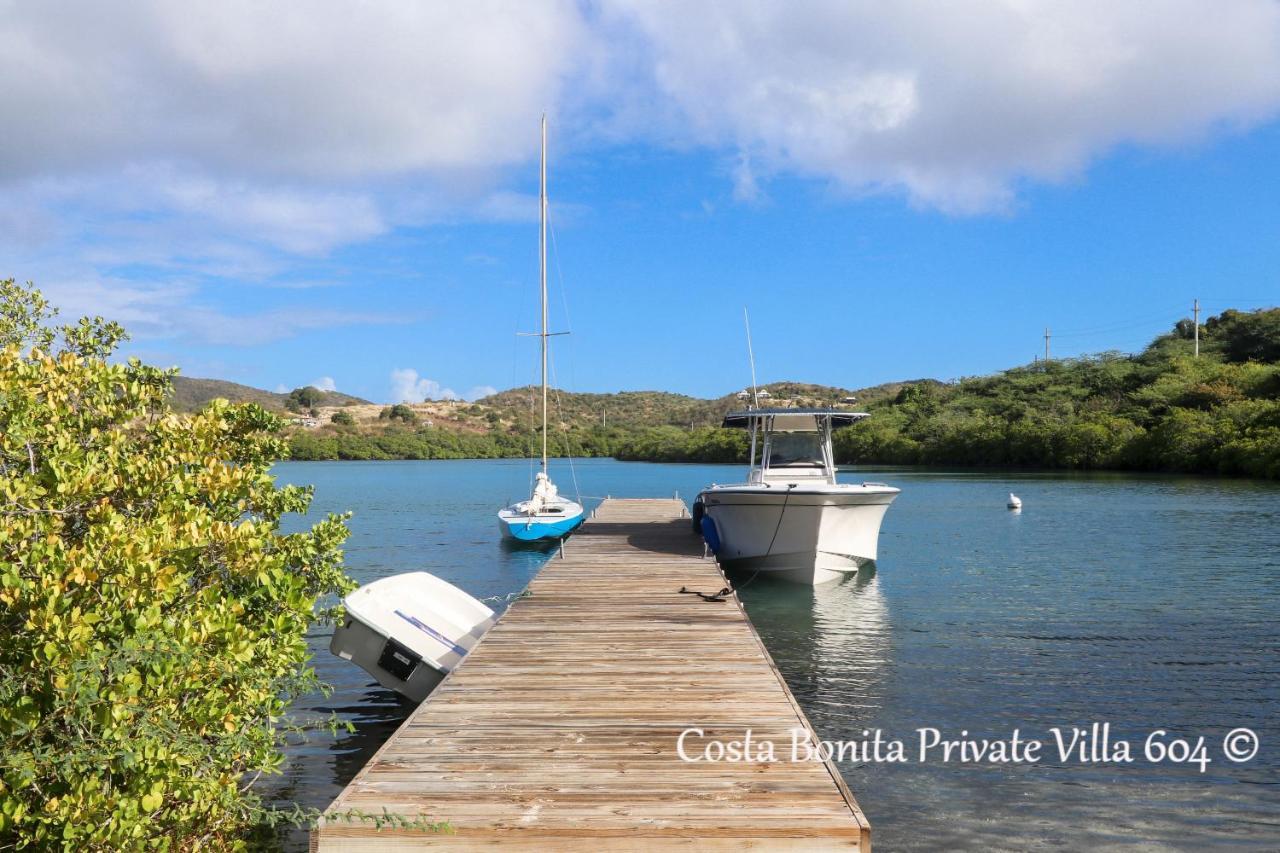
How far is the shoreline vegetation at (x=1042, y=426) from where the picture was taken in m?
57.6

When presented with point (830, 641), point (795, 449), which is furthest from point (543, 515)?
point (830, 641)

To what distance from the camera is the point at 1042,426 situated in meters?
74.2

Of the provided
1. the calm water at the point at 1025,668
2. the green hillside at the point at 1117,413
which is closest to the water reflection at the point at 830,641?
the calm water at the point at 1025,668

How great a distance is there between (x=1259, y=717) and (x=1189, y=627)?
483 cm

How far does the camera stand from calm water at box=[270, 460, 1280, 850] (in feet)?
24.0

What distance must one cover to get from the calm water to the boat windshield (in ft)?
8.28

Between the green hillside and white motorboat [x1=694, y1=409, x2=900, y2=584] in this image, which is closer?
white motorboat [x1=694, y1=409, x2=900, y2=584]

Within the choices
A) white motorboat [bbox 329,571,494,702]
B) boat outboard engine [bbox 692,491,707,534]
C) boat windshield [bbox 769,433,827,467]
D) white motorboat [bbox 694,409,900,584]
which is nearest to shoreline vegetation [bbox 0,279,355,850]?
white motorboat [bbox 329,571,494,702]

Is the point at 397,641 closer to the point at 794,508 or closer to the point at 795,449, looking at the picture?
the point at 794,508

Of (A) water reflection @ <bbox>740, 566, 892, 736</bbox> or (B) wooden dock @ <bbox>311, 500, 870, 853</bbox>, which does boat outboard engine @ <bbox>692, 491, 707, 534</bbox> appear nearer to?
(A) water reflection @ <bbox>740, 566, 892, 736</bbox>
